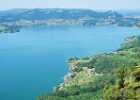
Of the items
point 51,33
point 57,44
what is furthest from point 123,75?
point 51,33

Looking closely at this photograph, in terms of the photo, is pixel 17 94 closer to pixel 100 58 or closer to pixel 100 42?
pixel 100 58

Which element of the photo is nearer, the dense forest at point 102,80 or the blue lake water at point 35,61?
the dense forest at point 102,80

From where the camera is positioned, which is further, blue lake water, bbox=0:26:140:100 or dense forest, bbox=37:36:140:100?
blue lake water, bbox=0:26:140:100

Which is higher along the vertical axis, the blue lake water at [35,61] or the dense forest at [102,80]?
the dense forest at [102,80]

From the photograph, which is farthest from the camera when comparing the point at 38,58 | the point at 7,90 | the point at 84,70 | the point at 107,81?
the point at 38,58

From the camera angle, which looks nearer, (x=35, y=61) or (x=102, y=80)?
(x=102, y=80)

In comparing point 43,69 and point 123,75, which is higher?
point 123,75

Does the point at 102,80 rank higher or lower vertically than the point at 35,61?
higher

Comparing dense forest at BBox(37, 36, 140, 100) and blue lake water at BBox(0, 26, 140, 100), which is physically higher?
dense forest at BBox(37, 36, 140, 100)
